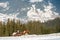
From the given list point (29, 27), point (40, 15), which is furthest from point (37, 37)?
point (40, 15)

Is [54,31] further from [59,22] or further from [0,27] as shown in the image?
[0,27]

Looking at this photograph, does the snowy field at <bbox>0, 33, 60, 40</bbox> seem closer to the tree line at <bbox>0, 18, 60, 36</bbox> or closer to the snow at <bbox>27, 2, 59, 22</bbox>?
the tree line at <bbox>0, 18, 60, 36</bbox>

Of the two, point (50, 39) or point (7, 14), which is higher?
point (7, 14)

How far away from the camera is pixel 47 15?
18.3ft

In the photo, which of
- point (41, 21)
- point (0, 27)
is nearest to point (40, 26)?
point (41, 21)

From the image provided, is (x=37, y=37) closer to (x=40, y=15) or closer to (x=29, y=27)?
(x=29, y=27)

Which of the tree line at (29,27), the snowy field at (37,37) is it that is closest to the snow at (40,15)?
the tree line at (29,27)

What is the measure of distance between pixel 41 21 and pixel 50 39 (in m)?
0.47

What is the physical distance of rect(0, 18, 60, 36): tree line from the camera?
5.50m

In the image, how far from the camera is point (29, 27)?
556 centimetres

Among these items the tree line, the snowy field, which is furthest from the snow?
the snowy field

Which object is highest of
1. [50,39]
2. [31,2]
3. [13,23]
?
[31,2]

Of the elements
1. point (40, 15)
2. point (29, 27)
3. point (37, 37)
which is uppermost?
point (40, 15)

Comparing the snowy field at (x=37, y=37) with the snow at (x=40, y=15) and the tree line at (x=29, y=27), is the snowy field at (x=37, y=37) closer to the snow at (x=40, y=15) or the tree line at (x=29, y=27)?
the tree line at (x=29, y=27)
